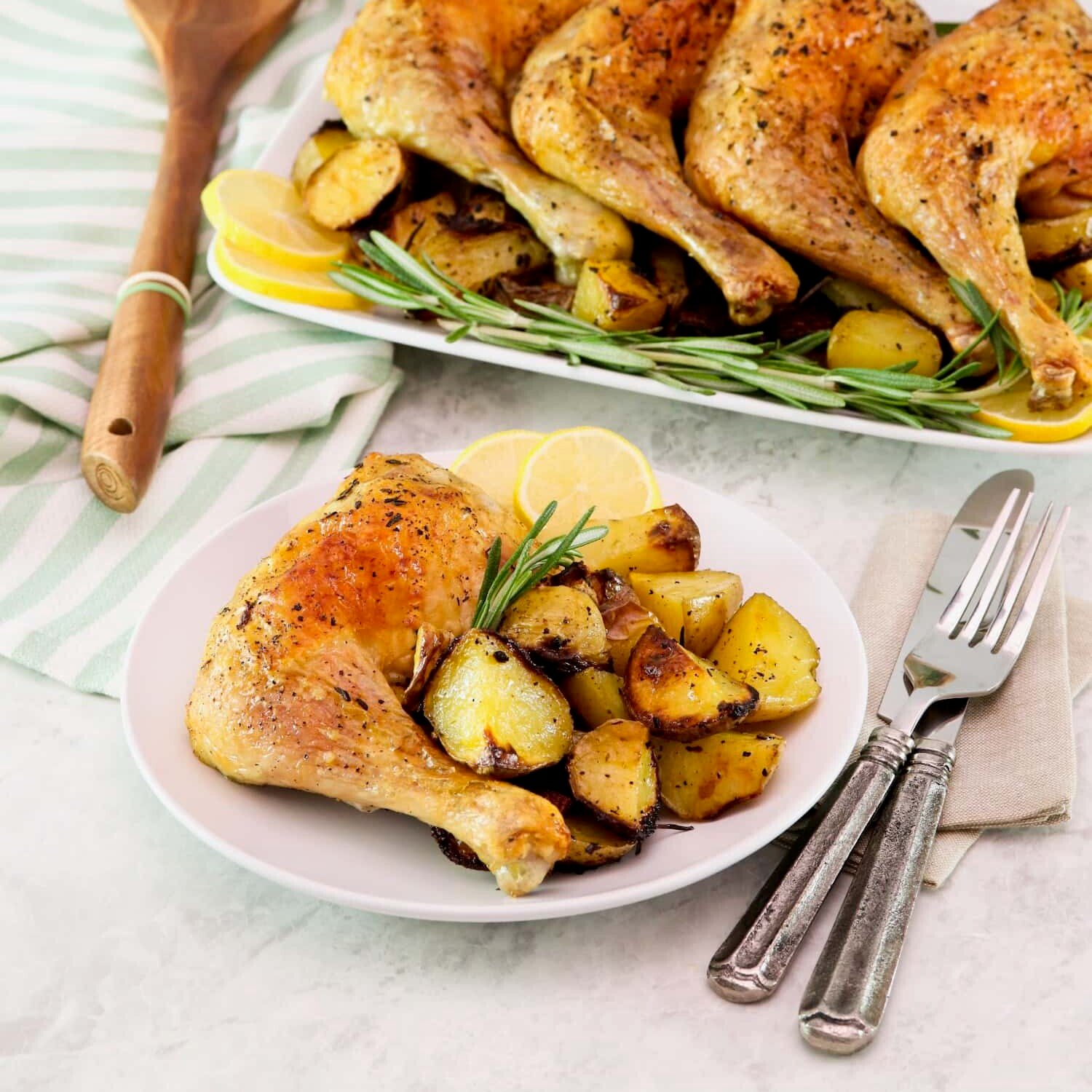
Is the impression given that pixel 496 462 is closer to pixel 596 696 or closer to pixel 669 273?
pixel 596 696

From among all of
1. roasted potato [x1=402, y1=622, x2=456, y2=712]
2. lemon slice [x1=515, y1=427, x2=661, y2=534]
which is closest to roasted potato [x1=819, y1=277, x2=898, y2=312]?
lemon slice [x1=515, y1=427, x2=661, y2=534]

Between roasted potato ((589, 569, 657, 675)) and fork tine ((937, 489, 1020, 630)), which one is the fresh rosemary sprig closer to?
roasted potato ((589, 569, 657, 675))

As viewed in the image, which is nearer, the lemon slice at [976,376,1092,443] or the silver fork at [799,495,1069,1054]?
the silver fork at [799,495,1069,1054]

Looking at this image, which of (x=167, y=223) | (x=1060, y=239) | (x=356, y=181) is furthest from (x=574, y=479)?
(x=167, y=223)

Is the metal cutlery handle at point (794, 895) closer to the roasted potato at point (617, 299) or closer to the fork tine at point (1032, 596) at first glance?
the fork tine at point (1032, 596)

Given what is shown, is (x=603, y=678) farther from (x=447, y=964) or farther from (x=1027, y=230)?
(x=1027, y=230)

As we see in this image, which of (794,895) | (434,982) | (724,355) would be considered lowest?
(434,982)
